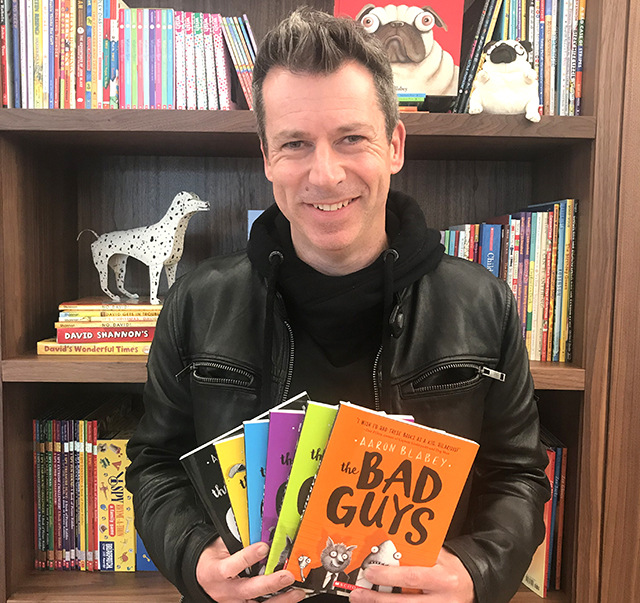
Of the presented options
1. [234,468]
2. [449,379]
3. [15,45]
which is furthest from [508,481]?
[15,45]

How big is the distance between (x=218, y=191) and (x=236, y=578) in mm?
1073

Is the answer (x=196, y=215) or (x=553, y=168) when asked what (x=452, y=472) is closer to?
(x=553, y=168)

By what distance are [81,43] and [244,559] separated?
3.71 ft

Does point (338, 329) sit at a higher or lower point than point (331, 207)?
lower

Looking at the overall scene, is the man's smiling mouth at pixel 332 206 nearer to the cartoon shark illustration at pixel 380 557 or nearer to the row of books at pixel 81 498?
the cartoon shark illustration at pixel 380 557

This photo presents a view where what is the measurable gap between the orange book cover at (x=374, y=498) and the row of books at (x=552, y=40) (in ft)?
2.96

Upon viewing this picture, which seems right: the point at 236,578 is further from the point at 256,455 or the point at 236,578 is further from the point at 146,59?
the point at 146,59

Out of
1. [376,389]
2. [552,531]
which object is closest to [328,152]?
[376,389]

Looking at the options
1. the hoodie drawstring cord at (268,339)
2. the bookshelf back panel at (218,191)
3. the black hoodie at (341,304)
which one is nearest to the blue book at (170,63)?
the bookshelf back panel at (218,191)

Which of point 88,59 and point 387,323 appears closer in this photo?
point 387,323

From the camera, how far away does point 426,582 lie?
75 cm

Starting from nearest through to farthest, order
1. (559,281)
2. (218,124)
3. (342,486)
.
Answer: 1. (342,486)
2. (218,124)
3. (559,281)

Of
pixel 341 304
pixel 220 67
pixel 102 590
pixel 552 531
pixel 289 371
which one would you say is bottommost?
pixel 102 590

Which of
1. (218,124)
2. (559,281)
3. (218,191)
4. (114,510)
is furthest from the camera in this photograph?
(218,191)
